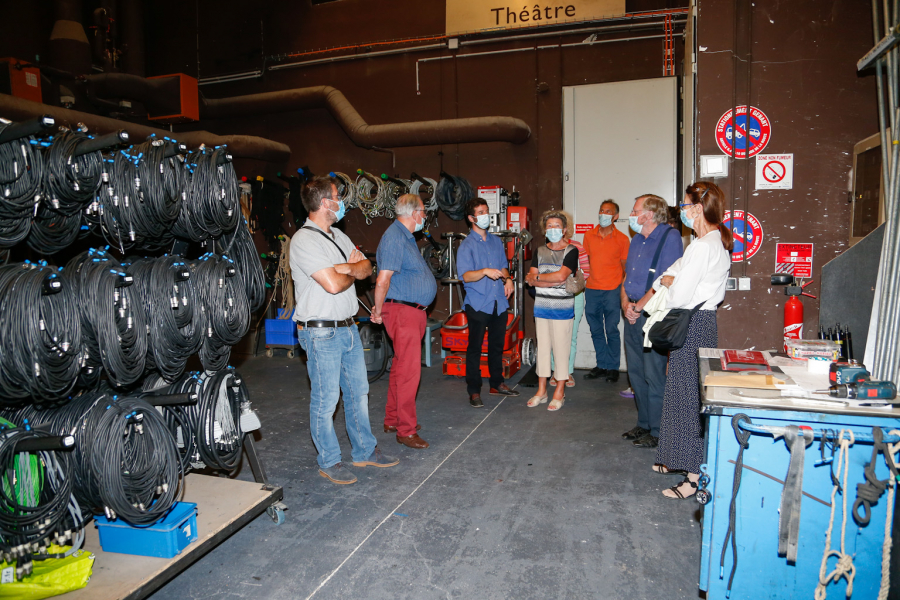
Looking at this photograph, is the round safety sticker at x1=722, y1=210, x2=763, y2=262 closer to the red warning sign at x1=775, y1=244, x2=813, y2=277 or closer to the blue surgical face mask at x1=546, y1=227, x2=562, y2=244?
the red warning sign at x1=775, y1=244, x2=813, y2=277

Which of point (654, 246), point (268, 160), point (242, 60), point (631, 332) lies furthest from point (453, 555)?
point (242, 60)

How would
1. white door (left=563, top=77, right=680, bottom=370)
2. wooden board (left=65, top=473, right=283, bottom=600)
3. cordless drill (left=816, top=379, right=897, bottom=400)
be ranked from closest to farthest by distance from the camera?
cordless drill (left=816, top=379, right=897, bottom=400), wooden board (left=65, top=473, right=283, bottom=600), white door (left=563, top=77, right=680, bottom=370)

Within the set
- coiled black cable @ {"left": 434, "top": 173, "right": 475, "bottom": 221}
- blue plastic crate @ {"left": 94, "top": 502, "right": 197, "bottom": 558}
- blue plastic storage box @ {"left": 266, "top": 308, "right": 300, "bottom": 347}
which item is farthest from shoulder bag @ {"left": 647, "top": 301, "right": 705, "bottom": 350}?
blue plastic storage box @ {"left": 266, "top": 308, "right": 300, "bottom": 347}

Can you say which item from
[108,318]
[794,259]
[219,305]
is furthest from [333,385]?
[794,259]

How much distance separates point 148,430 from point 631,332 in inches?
123

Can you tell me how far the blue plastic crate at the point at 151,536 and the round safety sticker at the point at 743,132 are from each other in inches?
148

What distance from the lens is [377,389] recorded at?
5656 mm

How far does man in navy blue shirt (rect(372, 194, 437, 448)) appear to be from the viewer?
12.8ft

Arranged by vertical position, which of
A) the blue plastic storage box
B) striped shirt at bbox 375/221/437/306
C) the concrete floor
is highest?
striped shirt at bbox 375/221/437/306

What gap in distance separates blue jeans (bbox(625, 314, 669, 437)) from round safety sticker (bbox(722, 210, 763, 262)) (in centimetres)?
76

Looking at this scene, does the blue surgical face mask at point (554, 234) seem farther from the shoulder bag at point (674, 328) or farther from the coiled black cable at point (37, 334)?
the coiled black cable at point (37, 334)

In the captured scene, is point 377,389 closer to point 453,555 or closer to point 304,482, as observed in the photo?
point 304,482

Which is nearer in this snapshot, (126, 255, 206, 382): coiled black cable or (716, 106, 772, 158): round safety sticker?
(126, 255, 206, 382): coiled black cable

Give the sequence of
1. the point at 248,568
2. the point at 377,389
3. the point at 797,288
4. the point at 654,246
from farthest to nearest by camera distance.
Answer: the point at 377,389
the point at 654,246
the point at 797,288
the point at 248,568
